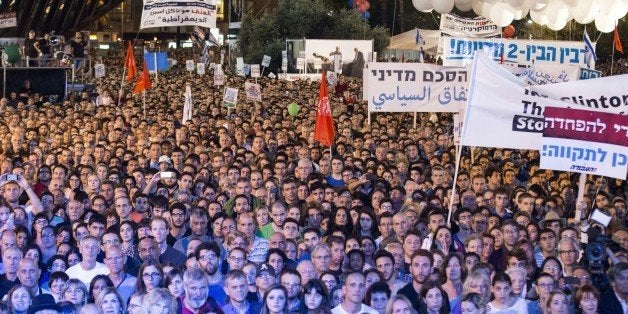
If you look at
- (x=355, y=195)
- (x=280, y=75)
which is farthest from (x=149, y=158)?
(x=280, y=75)

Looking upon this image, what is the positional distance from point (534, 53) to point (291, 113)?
4.42 metres

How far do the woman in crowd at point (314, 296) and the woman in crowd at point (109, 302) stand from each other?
3.68ft

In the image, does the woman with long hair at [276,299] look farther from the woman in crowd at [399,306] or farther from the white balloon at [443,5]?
the white balloon at [443,5]

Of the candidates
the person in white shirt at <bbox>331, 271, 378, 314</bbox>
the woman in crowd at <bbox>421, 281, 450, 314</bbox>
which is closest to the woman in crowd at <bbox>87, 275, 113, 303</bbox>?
the person in white shirt at <bbox>331, 271, 378, 314</bbox>

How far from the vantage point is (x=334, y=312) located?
771 cm

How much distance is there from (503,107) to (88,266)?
12.9 ft

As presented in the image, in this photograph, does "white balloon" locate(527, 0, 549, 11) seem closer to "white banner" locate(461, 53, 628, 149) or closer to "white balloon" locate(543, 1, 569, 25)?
"white balloon" locate(543, 1, 569, 25)

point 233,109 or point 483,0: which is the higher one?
point 483,0

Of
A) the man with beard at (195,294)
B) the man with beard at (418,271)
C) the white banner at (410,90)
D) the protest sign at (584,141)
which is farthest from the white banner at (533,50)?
the man with beard at (195,294)

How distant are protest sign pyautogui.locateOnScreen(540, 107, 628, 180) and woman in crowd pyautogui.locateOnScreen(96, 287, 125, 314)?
386 cm

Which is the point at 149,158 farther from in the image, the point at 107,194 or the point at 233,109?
the point at 233,109

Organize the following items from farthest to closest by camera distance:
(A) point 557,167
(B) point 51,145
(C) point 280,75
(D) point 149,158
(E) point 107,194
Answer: (C) point 280,75 → (B) point 51,145 → (D) point 149,158 → (E) point 107,194 → (A) point 557,167

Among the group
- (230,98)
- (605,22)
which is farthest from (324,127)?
(605,22)

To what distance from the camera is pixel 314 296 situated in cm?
764
